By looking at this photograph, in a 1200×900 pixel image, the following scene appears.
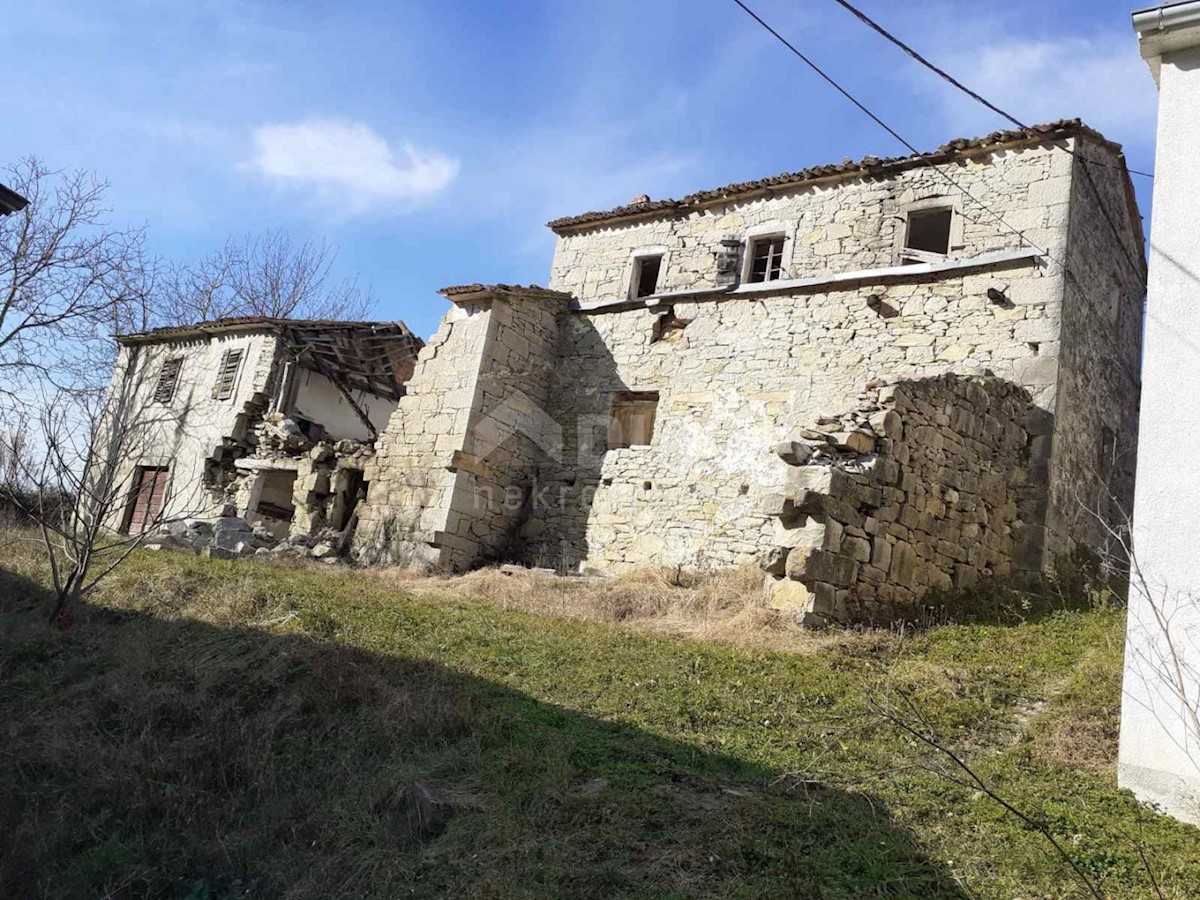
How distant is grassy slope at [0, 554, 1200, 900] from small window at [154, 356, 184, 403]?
12387 mm

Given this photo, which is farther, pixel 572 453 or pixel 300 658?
pixel 572 453

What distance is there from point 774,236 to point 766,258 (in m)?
0.34

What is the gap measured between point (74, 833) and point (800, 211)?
1182 centimetres

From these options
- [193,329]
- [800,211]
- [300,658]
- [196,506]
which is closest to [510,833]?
A: [300,658]

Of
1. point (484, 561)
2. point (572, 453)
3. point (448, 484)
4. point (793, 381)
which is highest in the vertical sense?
point (793, 381)

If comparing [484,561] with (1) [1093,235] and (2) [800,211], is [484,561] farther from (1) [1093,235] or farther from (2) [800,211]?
(1) [1093,235]

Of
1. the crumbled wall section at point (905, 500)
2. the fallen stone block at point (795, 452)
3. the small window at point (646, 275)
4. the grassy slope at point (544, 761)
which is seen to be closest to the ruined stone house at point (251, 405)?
A: the small window at point (646, 275)

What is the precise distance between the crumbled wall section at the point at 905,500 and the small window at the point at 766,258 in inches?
163

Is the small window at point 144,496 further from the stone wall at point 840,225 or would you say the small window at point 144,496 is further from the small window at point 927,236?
the small window at point 927,236

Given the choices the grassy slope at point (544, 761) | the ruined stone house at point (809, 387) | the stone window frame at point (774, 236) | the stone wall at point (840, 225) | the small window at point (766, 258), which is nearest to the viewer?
the grassy slope at point (544, 761)

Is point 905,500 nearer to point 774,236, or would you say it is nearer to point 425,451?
point 774,236

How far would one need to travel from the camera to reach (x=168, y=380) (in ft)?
65.8

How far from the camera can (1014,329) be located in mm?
11156

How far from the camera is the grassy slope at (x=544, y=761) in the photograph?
4145 millimetres
